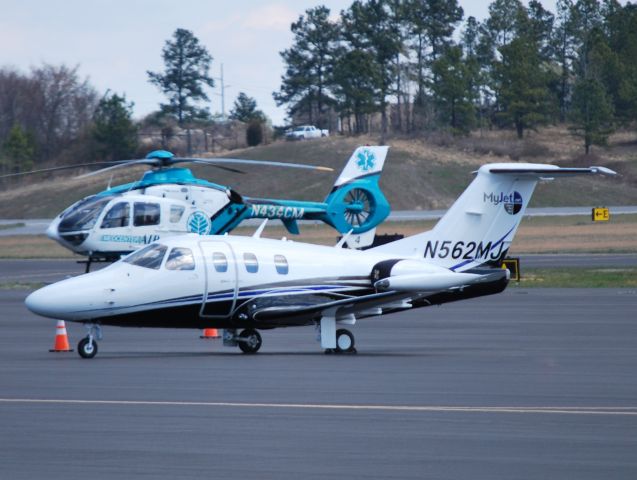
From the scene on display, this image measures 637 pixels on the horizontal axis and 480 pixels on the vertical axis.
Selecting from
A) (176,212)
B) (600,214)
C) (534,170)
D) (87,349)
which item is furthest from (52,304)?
(600,214)

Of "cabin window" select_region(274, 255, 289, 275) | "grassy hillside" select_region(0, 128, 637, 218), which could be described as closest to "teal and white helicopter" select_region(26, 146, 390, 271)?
"cabin window" select_region(274, 255, 289, 275)

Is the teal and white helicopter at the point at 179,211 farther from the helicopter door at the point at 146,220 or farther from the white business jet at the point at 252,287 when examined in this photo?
the white business jet at the point at 252,287

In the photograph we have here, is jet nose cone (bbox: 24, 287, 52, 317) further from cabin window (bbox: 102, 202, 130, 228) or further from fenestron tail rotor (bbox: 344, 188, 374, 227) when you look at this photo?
fenestron tail rotor (bbox: 344, 188, 374, 227)

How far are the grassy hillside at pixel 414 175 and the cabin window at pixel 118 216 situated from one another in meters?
54.9

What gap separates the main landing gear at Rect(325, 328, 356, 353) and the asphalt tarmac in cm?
46

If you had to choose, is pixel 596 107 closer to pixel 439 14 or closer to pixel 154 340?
pixel 439 14

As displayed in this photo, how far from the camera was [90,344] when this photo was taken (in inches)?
731

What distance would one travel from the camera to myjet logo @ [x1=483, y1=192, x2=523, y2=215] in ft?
68.5

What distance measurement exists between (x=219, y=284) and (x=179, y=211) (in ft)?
44.9

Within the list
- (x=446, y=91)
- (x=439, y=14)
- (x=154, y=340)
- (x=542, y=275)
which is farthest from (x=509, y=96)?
(x=154, y=340)

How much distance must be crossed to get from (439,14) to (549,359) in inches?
4237

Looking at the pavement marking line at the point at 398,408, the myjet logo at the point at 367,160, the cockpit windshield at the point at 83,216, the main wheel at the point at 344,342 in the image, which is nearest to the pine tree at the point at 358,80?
the myjet logo at the point at 367,160

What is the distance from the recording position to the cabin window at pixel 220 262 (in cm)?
1909

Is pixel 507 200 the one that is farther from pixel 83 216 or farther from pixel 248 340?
pixel 83 216
